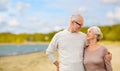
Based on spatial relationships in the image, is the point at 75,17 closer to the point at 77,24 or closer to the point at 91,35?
the point at 77,24

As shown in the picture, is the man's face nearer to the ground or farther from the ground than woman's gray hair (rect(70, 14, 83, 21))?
nearer to the ground

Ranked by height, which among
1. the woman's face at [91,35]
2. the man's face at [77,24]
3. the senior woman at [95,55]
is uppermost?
the man's face at [77,24]

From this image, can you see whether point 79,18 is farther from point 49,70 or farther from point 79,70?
point 49,70

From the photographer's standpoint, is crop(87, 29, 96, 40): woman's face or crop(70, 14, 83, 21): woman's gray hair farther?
crop(87, 29, 96, 40): woman's face

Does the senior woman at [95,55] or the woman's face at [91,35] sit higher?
the woman's face at [91,35]

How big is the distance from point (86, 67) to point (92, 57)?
0.44 ft

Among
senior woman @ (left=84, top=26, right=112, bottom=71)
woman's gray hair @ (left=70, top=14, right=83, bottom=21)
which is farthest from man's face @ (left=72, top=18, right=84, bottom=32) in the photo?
senior woman @ (left=84, top=26, right=112, bottom=71)

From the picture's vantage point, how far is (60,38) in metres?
4.86

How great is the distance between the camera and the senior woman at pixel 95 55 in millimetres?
4824

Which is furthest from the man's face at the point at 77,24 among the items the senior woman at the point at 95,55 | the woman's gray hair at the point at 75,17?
the senior woman at the point at 95,55

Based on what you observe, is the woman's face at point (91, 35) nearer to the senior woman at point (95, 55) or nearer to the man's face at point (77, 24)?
the senior woman at point (95, 55)

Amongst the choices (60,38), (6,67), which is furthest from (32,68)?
(60,38)

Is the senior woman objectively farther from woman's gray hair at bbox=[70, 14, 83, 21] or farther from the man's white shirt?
woman's gray hair at bbox=[70, 14, 83, 21]

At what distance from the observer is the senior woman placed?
482 centimetres
